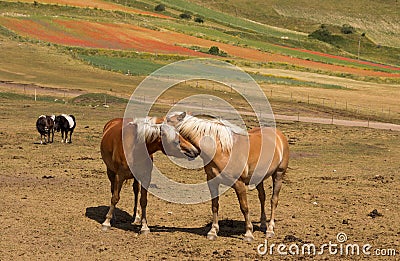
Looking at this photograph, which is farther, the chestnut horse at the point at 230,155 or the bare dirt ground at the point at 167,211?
the chestnut horse at the point at 230,155

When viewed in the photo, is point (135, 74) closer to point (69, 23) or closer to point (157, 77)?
point (157, 77)

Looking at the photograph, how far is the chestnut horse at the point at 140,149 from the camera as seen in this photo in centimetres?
1334

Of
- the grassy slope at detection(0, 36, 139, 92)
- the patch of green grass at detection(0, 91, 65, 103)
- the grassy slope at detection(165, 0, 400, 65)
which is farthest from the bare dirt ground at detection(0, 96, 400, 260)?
the grassy slope at detection(165, 0, 400, 65)

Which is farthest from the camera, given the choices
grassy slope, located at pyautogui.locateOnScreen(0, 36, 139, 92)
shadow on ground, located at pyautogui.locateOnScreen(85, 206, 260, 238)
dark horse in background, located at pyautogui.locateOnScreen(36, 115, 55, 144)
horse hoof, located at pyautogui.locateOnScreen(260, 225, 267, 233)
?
grassy slope, located at pyautogui.locateOnScreen(0, 36, 139, 92)

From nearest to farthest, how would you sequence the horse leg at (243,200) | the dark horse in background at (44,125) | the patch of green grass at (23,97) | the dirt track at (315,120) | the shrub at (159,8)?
the horse leg at (243,200) → the dark horse in background at (44,125) → the dirt track at (315,120) → the patch of green grass at (23,97) → the shrub at (159,8)

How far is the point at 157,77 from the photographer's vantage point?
69438 mm

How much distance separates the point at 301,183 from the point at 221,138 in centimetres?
818

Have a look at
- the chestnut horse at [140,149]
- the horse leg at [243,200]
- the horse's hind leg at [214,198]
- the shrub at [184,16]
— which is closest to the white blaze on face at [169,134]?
the chestnut horse at [140,149]

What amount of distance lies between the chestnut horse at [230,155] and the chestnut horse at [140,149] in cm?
27

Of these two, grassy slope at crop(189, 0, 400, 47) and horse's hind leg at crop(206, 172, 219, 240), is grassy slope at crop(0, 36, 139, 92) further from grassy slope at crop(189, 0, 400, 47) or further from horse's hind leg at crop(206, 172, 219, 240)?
grassy slope at crop(189, 0, 400, 47)

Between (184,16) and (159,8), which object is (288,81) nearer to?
(184,16)

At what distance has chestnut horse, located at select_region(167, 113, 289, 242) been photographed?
1355 cm

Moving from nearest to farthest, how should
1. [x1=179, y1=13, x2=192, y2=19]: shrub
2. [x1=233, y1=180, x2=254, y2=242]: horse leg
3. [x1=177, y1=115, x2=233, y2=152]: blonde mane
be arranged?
[x1=177, y1=115, x2=233, y2=152]: blonde mane → [x1=233, y1=180, x2=254, y2=242]: horse leg → [x1=179, y1=13, x2=192, y2=19]: shrub

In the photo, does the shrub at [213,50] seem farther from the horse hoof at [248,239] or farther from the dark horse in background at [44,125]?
the horse hoof at [248,239]
